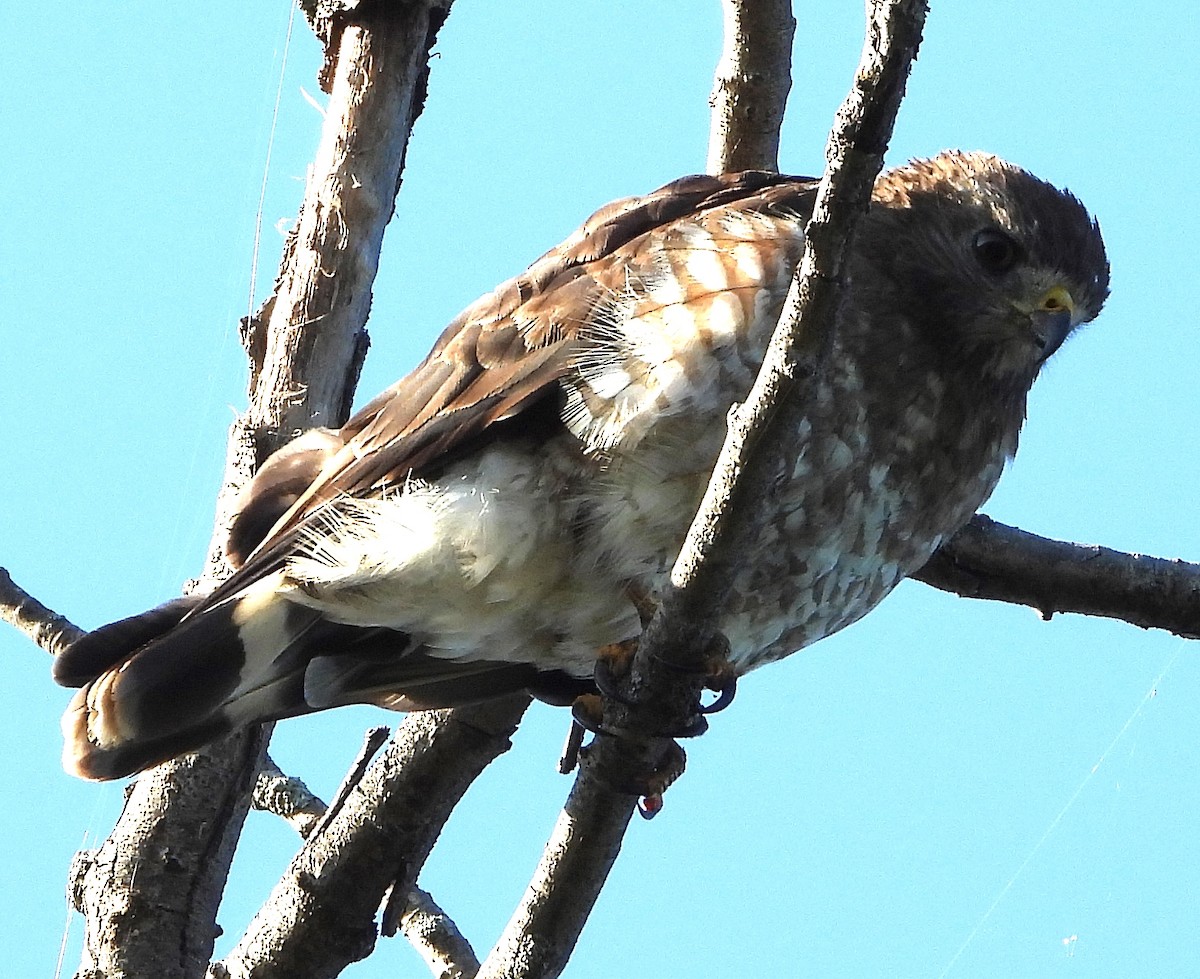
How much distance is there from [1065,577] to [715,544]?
1699mm

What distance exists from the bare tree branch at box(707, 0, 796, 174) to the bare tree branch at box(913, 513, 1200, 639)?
1.10m

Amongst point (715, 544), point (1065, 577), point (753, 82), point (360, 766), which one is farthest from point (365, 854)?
point (753, 82)

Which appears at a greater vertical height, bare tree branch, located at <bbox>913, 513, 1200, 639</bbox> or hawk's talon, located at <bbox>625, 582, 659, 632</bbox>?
bare tree branch, located at <bbox>913, 513, 1200, 639</bbox>

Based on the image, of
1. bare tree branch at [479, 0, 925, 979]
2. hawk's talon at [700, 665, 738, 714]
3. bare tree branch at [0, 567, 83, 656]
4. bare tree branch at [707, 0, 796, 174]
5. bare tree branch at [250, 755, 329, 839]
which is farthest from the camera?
bare tree branch at [707, 0, 796, 174]

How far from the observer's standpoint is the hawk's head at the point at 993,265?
3598 millimetres

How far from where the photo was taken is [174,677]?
11.4ft

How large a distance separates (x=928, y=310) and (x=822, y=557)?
1.88ft

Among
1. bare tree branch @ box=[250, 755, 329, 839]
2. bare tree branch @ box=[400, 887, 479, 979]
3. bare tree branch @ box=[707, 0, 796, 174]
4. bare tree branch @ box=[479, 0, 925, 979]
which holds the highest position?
bare tree branch @ box=[707, 0, 796, 174]

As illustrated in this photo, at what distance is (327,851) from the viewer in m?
3.62

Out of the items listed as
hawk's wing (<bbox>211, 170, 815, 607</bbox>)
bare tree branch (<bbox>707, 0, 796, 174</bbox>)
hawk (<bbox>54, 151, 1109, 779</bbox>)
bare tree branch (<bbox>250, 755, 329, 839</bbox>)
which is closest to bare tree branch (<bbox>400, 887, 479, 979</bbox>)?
bare tree branch (<bbox>250, 755, 329, 839</bbox>)

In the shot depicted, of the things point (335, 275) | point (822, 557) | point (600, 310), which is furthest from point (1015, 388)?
point (335, 275)

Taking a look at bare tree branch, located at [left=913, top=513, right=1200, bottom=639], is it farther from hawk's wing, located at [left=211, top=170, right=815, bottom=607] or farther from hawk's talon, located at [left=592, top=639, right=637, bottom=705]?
hawk's talon, located at [left=592, top=639, right=637, bottom=705]

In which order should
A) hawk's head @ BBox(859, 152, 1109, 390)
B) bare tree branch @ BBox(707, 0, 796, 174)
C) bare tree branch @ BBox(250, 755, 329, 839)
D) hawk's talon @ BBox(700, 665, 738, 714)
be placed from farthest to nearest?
bare tree branch @ BBox(707, 0, 796, 174), bare tree branch @ BBox(250, 755, 329, 839), hawk's head @ BBox(859, 152, 1109, 390), hawk's talon @ BBox(700, 665, 738, 714)

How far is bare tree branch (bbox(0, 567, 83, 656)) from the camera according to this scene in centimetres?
390
